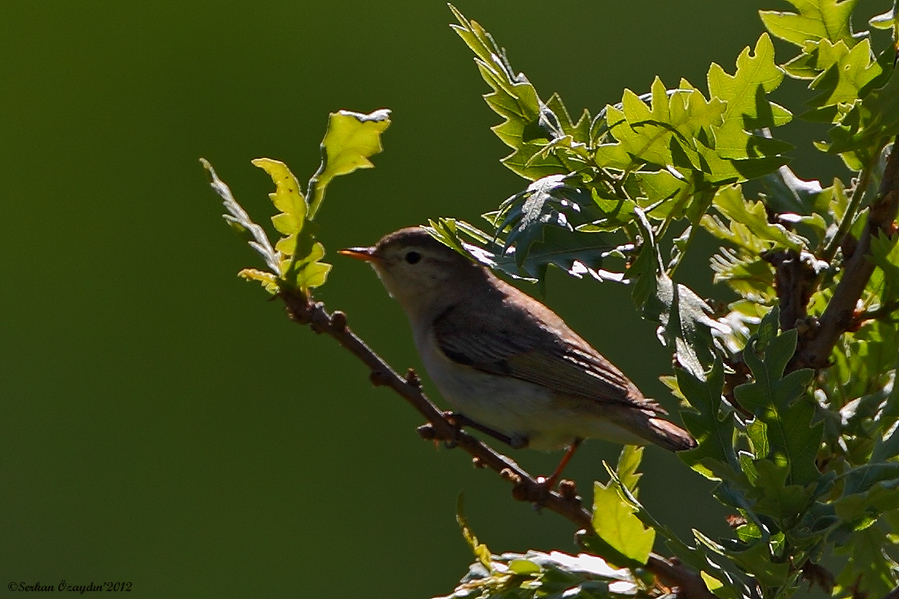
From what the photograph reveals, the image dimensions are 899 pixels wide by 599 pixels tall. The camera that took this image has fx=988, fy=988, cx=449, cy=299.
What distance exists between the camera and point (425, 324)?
3270mm

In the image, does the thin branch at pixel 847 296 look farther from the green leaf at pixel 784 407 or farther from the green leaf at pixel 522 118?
the green leaf at pixel 522 118

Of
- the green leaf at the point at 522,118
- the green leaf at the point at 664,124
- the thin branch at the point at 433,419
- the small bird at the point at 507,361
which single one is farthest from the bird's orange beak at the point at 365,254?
the green leaf at the point at 664,124

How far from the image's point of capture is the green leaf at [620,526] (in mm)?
1268

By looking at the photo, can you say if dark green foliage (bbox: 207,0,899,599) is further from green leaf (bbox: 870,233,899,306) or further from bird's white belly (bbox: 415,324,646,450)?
bird's white belly (bbox: 415,324,646,450)

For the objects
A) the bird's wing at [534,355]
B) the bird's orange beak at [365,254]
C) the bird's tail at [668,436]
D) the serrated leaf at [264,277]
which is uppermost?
the bird's orange beak at [365,254]

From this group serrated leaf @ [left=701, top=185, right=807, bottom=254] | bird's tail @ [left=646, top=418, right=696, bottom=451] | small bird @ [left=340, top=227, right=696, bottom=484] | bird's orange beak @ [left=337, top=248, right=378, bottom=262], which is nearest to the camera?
serrated leaf @ [left=701, top=185, right=807, bottom=254]

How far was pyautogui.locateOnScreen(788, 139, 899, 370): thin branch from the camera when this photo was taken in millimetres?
1312

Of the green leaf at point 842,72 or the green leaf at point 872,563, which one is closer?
the green leaf at point 842,72

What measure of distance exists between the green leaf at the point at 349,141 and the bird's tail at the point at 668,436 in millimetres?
1339

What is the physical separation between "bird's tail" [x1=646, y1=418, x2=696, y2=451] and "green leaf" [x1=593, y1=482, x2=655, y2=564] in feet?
3.85

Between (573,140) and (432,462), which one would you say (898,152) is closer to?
(573,140)

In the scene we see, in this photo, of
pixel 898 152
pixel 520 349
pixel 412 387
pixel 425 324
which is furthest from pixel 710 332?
pixel 425 324

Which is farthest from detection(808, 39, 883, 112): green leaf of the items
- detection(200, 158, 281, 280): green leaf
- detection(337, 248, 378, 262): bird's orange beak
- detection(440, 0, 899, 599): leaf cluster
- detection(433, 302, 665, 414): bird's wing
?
detection(337, 248, 378, 262): bird's orange beak

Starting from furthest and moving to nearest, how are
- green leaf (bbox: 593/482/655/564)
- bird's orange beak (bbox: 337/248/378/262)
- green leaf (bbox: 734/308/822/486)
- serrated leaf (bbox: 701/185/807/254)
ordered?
bird's orange beak (bbox: 337/248/378/262) → serrated leaf (bbox: 701/185/807/254) → green leaf (bbox: 593/482/655/564) → green leaf (bbox: 734/308/822/486)
